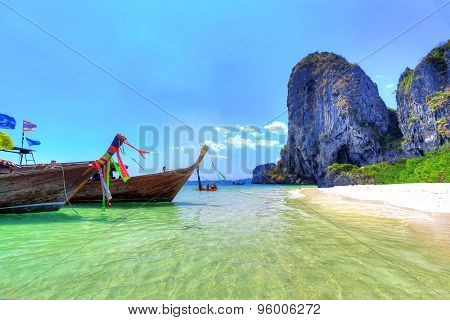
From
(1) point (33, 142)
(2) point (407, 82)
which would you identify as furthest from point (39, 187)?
(2) point (407, 82)

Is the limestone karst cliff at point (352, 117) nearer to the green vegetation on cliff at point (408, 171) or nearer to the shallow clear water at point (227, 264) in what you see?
the green vegetation on cliff at point (408, 171)

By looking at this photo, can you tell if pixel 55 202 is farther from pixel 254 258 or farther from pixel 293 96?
pixel 293 96

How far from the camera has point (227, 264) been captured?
13.7ft

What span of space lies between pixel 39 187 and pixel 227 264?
10.6 metres

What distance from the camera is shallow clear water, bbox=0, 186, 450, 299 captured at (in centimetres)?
313

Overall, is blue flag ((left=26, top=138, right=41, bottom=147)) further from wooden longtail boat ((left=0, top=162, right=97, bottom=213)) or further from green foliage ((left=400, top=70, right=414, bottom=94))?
green foliage ((left=400, top=70, right=414, bottom=94))

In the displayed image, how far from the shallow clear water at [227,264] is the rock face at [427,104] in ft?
145

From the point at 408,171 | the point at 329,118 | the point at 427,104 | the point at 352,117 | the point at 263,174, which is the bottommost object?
the point at 408,171

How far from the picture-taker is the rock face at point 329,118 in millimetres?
56125

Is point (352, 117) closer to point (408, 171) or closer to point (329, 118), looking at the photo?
point (329, 118)

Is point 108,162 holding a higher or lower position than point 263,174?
lower

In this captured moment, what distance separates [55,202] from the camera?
11.1 meters

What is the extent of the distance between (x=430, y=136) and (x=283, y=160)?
46.4 meters

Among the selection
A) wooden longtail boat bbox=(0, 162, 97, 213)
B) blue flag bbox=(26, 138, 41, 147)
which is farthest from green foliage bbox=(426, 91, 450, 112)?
blue flag bbox=(26, 138, 41, 147)
